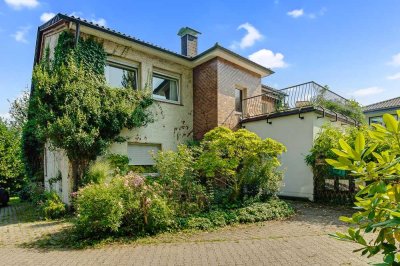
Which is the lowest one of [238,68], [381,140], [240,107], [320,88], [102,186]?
[102,186]

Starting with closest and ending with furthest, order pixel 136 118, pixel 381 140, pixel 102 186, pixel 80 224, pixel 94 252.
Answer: pixel 381 140 < pixel 94 252 < pixel 80 224 < pixel 102 186 < pixel 136 118

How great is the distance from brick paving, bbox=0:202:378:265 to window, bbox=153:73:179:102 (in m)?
7.60

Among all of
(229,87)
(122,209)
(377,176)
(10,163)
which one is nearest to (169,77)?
(229,87)

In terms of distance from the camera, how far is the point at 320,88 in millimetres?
15141

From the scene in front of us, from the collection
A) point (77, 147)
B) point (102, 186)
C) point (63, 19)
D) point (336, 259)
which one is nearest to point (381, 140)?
point (336, 259)

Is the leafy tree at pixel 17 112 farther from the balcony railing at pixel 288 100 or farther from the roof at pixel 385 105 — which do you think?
the roof at pixel 385 105

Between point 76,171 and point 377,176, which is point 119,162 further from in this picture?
point 377,176

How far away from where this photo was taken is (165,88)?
44.4ft

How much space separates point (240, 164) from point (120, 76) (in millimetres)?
6592

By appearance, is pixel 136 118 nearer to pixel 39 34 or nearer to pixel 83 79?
pixel 83 79

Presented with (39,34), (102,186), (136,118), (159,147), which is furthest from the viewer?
(159,147)

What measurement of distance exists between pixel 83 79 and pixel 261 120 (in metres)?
8.30

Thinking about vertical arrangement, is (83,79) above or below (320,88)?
below

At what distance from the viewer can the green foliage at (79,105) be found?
9.17 meters
